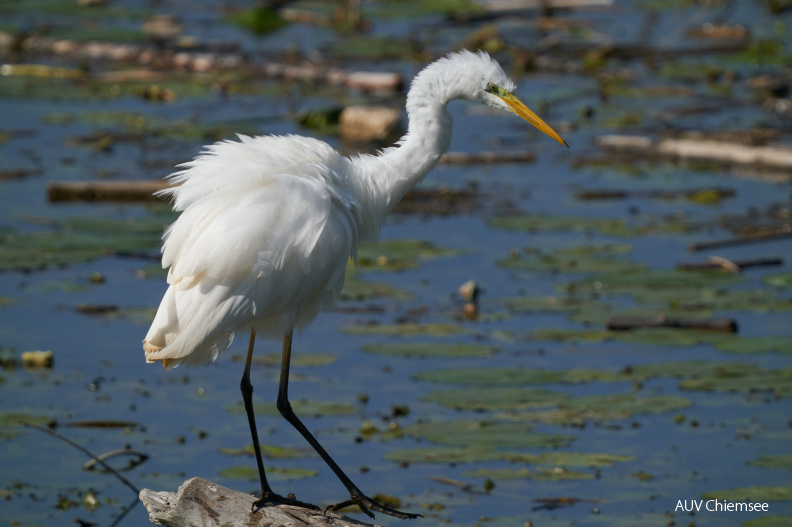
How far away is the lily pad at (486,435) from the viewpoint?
734cm

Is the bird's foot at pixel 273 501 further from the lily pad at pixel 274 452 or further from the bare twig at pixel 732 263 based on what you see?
the bare twig at pixel 732 263

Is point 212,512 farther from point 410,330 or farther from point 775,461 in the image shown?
point 410,330

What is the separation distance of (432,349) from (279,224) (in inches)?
139

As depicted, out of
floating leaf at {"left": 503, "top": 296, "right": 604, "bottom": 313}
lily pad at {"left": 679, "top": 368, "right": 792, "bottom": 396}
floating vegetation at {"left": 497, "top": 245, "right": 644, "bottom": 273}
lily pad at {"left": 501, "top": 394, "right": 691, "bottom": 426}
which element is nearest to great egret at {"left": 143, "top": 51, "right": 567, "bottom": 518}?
lily pad at {"left": 501, "top": 394, "right": 691, "bottom": 426}

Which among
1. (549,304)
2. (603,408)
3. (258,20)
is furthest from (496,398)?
(258,20)

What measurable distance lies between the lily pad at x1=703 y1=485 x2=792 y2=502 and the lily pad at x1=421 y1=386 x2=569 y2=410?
144cm

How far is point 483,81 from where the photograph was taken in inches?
229

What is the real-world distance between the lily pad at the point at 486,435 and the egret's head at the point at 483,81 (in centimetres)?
227

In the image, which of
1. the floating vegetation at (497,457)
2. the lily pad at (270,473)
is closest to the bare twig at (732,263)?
the floating vegetation at (497,457)

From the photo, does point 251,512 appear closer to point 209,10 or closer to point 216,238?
point 216,238

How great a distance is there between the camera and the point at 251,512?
16.7 ft

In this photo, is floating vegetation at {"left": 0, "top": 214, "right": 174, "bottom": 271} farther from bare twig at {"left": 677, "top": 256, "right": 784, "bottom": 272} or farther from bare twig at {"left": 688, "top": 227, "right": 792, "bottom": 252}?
bare twig at {"left": 688, "top": 227, "right": 792, "bottom": 252}

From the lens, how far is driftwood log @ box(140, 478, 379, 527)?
16.4ft

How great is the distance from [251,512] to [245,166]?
160cm
